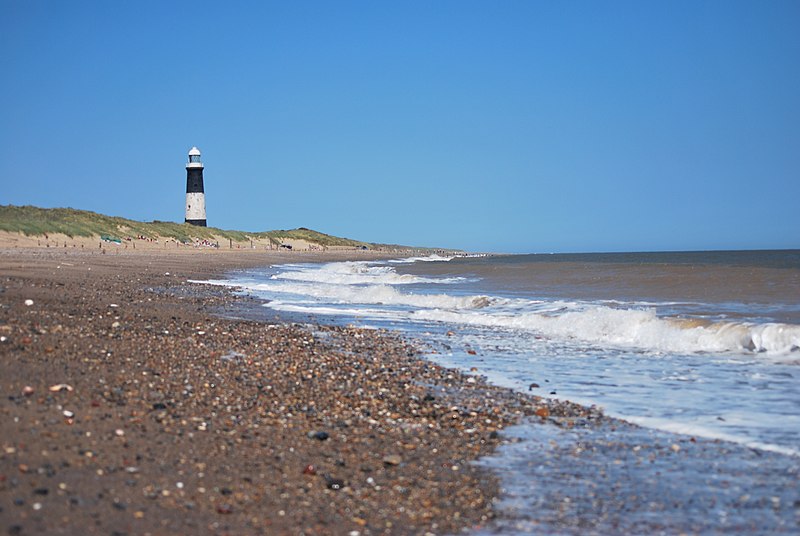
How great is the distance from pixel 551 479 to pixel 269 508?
185cm

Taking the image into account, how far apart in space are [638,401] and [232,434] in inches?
160

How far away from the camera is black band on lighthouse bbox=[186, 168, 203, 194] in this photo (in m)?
77.7

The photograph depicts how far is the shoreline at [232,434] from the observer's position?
3.96 meters

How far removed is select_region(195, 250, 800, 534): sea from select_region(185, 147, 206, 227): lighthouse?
6289 centimetres

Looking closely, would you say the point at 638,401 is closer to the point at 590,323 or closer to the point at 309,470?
the point at 309,470

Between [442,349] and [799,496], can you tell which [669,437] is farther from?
[442,349]

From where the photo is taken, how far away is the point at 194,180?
7831 cm

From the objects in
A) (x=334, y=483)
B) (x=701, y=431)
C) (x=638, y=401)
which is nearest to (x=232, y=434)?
(x=334, y=483)

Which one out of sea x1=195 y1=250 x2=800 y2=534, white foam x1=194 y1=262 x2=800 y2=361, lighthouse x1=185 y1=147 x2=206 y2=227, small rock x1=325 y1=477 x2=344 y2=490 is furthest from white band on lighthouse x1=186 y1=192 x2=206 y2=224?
small rock x1=325 y1=477 x2=344 y2=490

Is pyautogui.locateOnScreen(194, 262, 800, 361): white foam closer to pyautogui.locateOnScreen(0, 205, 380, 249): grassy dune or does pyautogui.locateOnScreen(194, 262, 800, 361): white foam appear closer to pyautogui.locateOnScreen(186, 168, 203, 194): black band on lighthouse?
pyautogui.locateOnScreen(0, 205, 380, 249): grassy dune

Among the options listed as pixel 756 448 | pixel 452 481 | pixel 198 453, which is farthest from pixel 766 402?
pixel 198 453

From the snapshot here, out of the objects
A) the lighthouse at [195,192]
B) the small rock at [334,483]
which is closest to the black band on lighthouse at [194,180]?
the lighthouse at [195,192]

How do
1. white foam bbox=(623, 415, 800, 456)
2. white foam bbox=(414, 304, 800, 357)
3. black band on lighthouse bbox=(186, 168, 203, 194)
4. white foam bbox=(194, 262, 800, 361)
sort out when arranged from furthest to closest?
black band on lighthouse bbox=(186, 168, 203, 194) → white foam bbox=(194, 262, 800, 361) → white foam bbox=(414, 304, 800, 357) → white foam bbox=(623, 415, 800, 456)

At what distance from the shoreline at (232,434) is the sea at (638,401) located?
45 cm
